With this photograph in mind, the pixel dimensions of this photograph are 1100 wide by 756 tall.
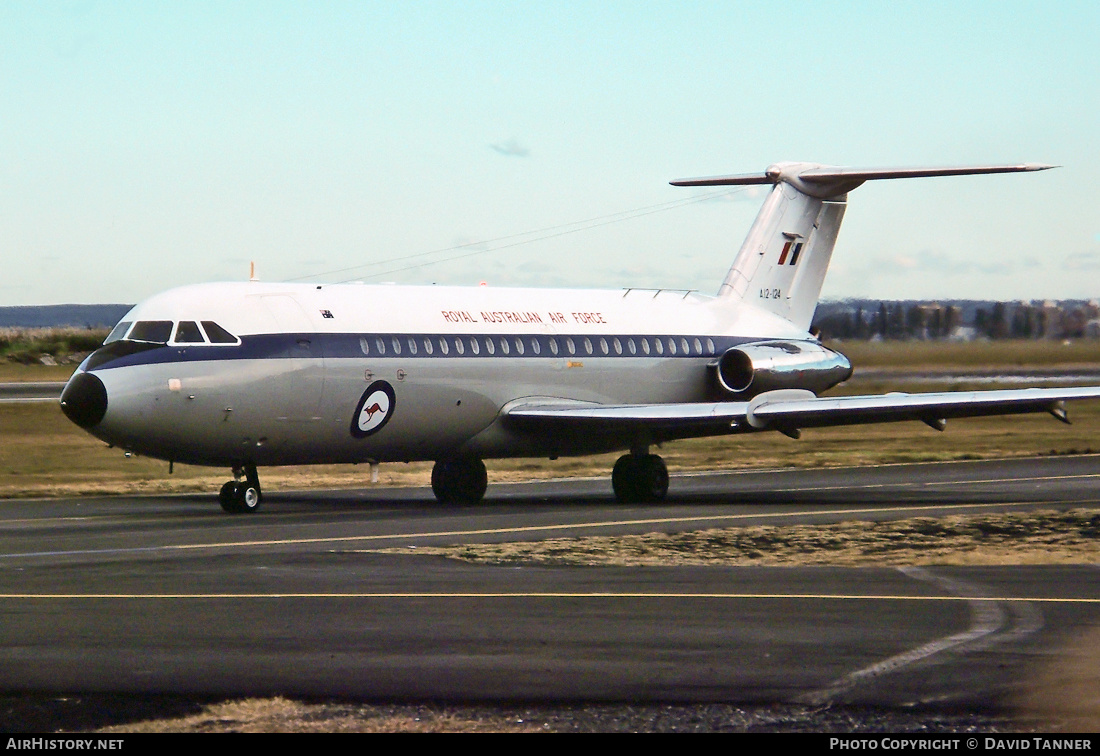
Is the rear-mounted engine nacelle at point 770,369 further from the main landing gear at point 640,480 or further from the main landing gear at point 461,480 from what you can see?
the main landing gear at point 461,480

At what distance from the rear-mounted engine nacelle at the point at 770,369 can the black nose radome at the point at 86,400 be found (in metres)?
13.8

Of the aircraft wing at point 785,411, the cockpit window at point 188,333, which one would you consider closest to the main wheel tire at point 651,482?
the aircraft wing at point 785,411

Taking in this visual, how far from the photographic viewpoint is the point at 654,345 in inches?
1256

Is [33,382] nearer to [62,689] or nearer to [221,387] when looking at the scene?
[221,387]

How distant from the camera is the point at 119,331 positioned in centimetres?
2525

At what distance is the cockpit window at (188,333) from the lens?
24828 millimetres

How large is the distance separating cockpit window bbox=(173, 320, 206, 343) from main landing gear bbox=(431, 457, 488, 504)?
6.44m

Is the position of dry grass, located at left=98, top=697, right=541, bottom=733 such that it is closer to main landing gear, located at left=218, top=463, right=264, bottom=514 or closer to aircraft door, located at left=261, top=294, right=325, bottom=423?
aircraft door, located at left=261, top=294, right=325, bottom=423

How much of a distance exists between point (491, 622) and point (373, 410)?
44.7 ft

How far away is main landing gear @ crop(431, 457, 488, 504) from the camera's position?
29.9 metres

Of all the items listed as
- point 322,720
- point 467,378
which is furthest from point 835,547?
point 322,720

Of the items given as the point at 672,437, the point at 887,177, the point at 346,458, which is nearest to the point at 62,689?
the point at 346,458
